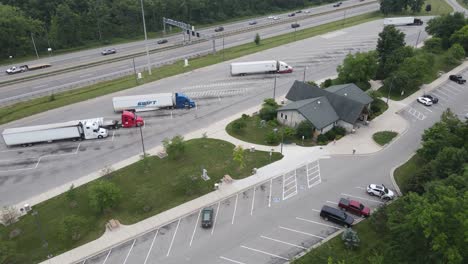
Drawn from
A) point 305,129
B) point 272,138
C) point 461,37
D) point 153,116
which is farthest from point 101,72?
point 461,37

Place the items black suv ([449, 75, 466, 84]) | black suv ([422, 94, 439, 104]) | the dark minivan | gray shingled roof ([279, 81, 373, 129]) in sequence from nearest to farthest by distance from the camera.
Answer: the dark minivan → gray shingled roof ([279, 81, 373, 129]) → black suv ([422, 94, 439, 104]) → black suv ([449, 75, 466, 84])

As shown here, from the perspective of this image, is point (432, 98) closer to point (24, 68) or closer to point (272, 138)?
point (272, 138)

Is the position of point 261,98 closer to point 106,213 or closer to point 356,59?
point 356,59

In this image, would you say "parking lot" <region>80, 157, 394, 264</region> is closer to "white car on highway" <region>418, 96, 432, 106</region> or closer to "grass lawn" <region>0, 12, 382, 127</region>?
"white car on highway" <region>418, 96, 432, 106</region>

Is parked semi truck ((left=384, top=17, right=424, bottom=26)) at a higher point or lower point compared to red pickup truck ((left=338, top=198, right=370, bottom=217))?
higher

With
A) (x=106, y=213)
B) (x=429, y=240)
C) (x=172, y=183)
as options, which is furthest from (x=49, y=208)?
(x=429, y=240)

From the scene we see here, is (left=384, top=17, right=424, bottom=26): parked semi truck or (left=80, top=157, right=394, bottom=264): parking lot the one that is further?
(left=384, top=17, right=424, bottom=26): parked semi truck

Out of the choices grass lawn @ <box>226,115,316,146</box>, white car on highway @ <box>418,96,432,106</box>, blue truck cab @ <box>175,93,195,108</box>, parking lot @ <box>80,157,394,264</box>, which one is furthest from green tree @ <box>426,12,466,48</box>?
blue truck cab @ <box>175,93,195,108</box>
